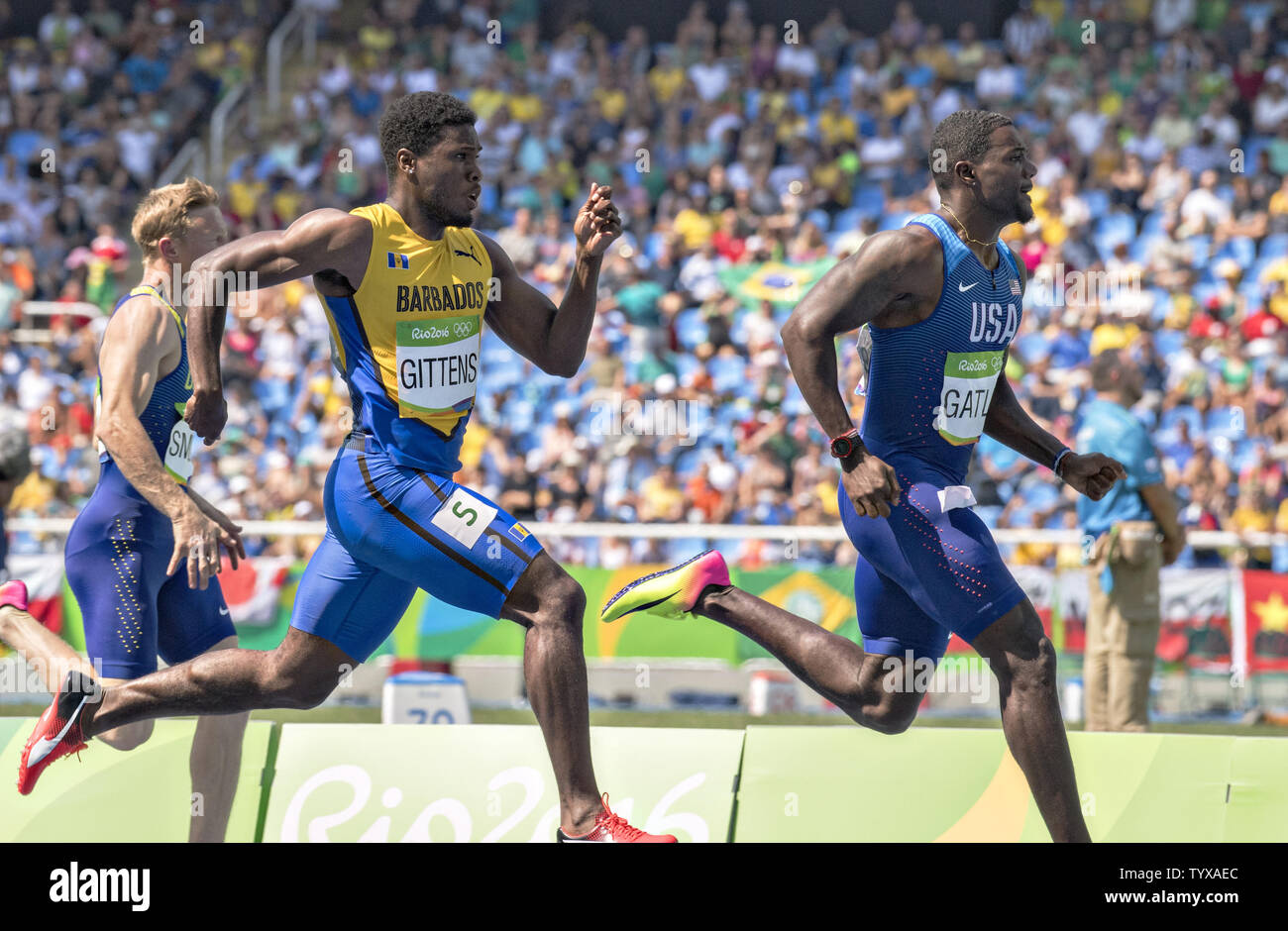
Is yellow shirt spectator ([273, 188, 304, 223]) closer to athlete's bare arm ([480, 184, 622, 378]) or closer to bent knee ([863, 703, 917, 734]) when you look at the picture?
athlete's bare arm ([480, 184, 622, 378])

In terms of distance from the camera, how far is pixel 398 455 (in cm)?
493

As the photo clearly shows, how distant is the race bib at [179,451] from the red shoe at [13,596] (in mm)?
714

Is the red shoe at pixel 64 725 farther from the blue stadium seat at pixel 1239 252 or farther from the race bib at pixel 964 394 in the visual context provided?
the blue stadium seat at pixel 1239 252

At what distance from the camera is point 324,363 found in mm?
16391

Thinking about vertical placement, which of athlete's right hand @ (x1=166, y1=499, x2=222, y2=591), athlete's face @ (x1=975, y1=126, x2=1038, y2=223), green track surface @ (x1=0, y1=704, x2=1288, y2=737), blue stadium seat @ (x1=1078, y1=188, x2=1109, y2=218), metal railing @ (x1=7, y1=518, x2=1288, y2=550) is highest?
blue stadium seat @ (x1=1078, y1=188, x2=1109, y2=218)

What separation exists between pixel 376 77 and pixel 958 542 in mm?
17084

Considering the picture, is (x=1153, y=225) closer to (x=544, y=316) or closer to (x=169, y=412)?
(x=544, y=316)

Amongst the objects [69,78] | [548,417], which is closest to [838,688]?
[548,417]

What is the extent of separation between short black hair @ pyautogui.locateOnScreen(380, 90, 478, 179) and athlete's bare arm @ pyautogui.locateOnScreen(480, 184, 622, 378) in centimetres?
41

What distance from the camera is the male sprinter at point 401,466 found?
4676 millimetres

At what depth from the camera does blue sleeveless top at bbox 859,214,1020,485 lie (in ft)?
17.1

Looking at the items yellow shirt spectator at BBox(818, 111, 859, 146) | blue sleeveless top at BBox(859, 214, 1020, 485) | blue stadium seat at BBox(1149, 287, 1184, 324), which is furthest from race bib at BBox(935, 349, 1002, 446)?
yellow shirt spectator at BBox(818, 111, 859, 146)

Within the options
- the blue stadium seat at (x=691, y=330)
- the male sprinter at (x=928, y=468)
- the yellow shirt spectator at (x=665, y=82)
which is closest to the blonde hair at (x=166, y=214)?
the male sprinter at (x=928, y=468)
